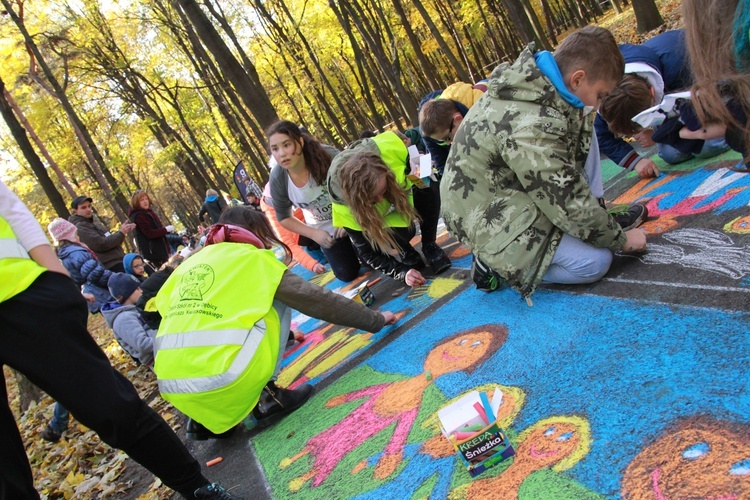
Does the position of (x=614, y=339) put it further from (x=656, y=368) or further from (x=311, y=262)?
(x=311, y=262)

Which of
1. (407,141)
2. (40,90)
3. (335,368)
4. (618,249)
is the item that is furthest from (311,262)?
(40,90)

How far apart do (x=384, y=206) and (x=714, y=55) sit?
7.56ft

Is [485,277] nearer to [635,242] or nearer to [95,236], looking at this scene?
[635,242]

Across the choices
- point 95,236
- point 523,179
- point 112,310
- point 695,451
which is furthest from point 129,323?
point 695,451

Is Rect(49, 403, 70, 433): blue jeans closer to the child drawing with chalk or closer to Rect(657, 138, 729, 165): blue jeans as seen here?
the child drawing with chalk

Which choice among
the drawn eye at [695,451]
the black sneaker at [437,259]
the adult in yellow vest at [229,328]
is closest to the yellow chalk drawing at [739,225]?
the drawn eye at [695,451]

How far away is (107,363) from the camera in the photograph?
183 cm

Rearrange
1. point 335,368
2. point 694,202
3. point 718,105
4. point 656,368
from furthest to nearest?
1. point 335,368
2. point 694,202
3. point 656,368
4. point 718,105

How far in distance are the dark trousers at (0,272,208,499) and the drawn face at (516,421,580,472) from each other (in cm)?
133

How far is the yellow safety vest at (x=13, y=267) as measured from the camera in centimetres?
172

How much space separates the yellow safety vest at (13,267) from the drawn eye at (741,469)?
86.0 inches

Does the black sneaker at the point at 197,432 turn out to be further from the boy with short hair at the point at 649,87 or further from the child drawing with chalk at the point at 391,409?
the boy with short hair at the point at 649,87

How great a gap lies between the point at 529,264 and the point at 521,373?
61cm

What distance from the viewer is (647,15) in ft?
28.3
